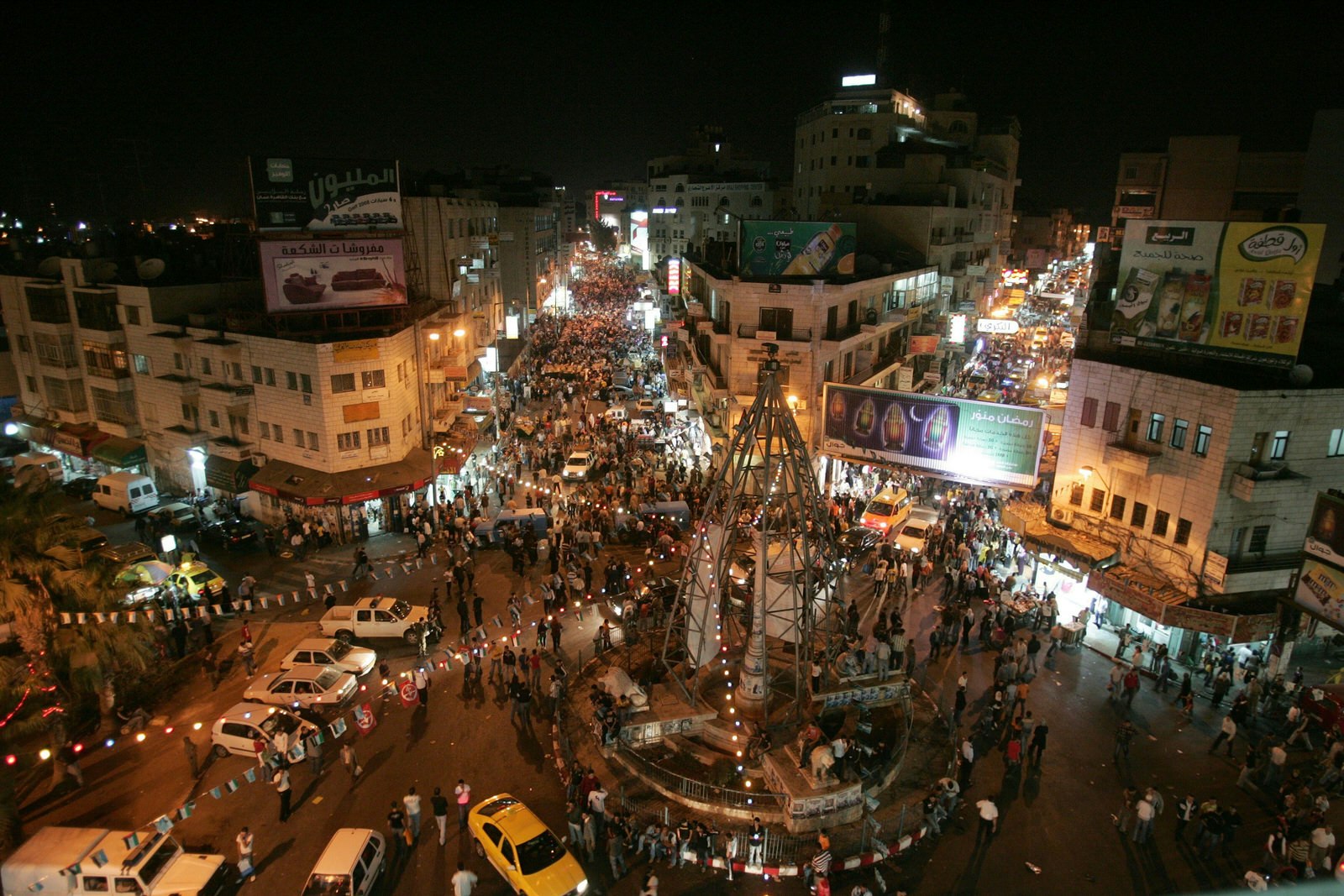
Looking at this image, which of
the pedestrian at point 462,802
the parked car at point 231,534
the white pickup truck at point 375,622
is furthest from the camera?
the parked car at point 231,534

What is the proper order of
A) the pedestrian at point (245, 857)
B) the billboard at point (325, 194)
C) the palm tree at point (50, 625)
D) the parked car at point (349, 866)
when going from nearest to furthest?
the parked car at point (349, 866), the pedestrian at point (245, 857), the palm tree at point (50, 625), the billboard at point (325, 194)

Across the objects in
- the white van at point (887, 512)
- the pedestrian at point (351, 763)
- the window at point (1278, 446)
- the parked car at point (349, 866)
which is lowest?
the pedestrian at point (351, 763)

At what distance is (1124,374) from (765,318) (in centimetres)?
1446

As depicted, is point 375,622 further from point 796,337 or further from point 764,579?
point 796,337

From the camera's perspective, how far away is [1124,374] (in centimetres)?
2281

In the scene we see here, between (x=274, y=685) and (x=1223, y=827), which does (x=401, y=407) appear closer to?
(x=274, y=685)

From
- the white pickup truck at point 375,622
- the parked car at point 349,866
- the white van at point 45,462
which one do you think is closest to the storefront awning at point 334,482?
the white pickup truck at point 375,622

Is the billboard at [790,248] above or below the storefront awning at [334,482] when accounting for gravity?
above

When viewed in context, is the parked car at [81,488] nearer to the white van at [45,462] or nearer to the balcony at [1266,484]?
the white van at [45,462]

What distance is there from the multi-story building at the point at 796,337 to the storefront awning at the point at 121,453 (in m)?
26.5

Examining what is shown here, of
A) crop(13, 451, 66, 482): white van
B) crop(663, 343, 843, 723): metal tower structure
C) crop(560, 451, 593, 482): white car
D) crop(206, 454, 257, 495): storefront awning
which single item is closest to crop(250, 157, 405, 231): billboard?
crop(206, 454, 257, 495): storefront awning

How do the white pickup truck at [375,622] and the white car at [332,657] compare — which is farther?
the white pickup truck at [375,622]

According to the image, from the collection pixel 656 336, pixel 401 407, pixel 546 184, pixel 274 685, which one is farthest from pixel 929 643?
pixel 546 184

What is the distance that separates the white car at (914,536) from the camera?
28.2m
